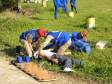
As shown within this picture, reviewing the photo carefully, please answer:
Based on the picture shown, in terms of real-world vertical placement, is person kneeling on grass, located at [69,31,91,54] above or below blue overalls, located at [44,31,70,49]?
→ below

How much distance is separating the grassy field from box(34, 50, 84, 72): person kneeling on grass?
0.18 meters

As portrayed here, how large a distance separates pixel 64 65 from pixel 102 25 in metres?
7.78

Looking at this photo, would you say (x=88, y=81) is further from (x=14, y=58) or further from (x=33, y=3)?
(x=33, y=3)

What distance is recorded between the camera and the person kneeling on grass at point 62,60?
11.4 m

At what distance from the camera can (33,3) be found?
27500 mm

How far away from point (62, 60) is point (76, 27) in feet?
22.1

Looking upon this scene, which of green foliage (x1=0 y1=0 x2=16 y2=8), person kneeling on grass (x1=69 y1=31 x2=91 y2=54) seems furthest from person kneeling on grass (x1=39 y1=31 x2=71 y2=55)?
green foliage (x1=0 y1=0 x2=16 y2=8)

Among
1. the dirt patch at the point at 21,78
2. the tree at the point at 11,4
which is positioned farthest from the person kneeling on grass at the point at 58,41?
the tree at the point at 11,4

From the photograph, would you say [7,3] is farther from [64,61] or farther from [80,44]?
[64,61]

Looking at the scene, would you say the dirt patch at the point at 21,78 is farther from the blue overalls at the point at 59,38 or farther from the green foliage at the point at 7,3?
the green foliage at the point at 7,3

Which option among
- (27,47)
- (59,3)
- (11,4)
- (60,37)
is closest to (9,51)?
(27,47)

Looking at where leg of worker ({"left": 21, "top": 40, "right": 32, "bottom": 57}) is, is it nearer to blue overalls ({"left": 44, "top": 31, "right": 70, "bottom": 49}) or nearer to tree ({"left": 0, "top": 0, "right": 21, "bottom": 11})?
blue overalls ({"left": 44, "top": 31, "right": 70, "bottom": 49})

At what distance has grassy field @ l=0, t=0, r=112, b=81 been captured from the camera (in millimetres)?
11703

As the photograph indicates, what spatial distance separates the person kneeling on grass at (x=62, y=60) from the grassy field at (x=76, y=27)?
0.18m
